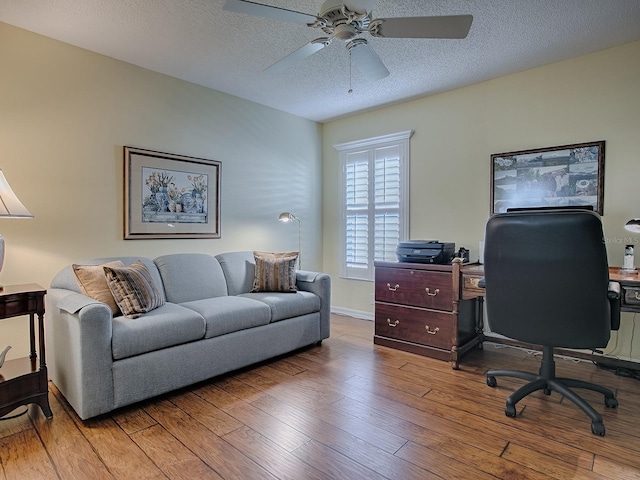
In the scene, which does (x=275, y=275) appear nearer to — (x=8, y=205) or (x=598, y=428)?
(x=8, y=205)

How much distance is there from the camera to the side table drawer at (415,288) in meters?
3.09

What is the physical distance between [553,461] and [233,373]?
210cm

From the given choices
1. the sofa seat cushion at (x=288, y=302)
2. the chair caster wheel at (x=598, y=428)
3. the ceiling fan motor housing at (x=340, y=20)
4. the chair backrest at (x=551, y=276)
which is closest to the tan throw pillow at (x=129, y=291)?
the sofa seat cushion at (x=288, y=302)

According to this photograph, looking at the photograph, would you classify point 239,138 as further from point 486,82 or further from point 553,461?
point 553,461

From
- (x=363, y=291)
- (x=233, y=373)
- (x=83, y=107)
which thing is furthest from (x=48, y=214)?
(x=363, y=291)

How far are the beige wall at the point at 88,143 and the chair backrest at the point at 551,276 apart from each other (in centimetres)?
276

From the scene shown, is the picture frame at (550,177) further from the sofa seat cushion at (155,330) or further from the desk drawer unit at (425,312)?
the sofa seat cushion at (155,330)

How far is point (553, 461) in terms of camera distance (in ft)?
5.73

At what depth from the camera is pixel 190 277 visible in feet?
10.5

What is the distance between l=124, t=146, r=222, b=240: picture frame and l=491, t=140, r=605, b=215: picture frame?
2819 millimetres

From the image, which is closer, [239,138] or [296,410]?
[296,410]

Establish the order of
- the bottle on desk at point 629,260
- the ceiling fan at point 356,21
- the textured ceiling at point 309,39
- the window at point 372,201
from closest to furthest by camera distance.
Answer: the ceiling fan at point 356,21, the textured ceiling at point 309,39, the bottle on desk at point 629,260, the window at point 372,201

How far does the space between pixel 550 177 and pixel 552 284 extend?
158cm

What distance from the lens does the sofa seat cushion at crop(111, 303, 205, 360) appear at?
218cm
